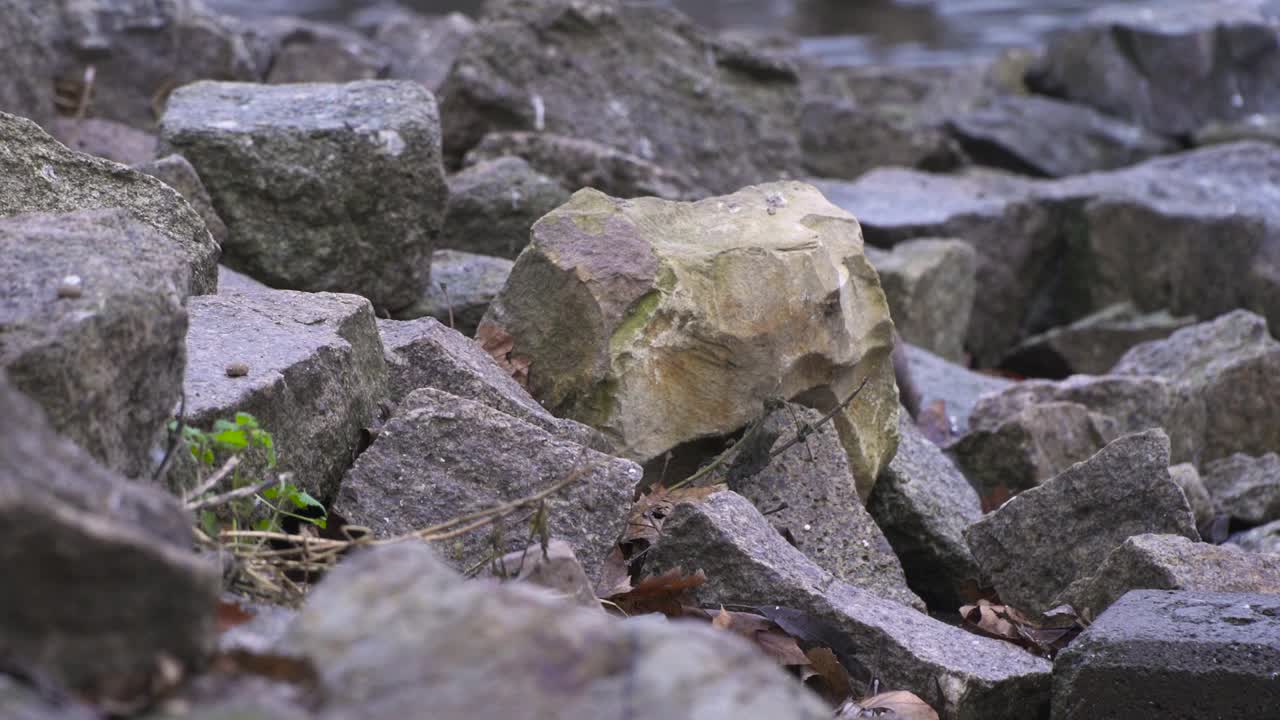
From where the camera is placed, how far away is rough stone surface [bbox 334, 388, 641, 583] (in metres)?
2.65

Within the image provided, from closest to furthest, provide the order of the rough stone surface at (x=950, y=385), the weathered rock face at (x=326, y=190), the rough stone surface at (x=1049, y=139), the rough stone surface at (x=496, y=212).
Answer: the weathered rock face at (x=326, y=190) → the rough stone surface at (x=496, y=212) → the rough stone surface at (x=950, y=385) → the rough stone surface at (x=1049, y=139)

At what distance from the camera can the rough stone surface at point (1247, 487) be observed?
14.8ft

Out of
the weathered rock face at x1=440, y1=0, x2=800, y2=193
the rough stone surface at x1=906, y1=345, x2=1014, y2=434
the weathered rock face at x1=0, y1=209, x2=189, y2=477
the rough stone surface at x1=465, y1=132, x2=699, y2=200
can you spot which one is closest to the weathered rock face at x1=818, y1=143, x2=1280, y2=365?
the weathered rock face at x1=440, y1=0, x2=800, y2=193

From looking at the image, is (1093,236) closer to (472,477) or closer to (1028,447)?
(1028,447)

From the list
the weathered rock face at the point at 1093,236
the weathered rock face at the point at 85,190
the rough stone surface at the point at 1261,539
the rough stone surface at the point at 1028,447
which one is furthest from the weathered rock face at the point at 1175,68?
the weathered rock face at the point at 85,190

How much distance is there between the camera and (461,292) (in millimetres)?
4066

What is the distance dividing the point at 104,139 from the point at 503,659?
450cm

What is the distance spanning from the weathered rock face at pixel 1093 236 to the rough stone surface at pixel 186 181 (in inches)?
156

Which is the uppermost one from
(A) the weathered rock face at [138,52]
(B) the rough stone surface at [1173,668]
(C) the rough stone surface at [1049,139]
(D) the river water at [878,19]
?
(B) the rough stone surface at [1173,668]

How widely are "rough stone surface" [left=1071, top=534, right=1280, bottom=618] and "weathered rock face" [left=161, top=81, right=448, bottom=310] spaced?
1828mm

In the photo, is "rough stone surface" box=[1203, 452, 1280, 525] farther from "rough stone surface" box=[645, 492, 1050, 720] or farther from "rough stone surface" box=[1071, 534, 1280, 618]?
"rough stone surface" box=[645, 492, 1050, 720]

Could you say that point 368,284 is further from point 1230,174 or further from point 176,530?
point 1230,174

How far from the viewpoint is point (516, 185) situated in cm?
471

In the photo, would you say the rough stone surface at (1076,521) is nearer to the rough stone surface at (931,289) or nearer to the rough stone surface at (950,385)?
the rough stone surface at (950,385)
